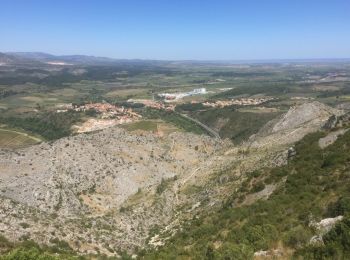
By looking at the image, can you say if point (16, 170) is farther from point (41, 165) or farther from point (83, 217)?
point (83, 217)

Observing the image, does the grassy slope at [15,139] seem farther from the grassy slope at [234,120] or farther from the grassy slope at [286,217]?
the grassy slope at [286,217]

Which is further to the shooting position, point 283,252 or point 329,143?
point 329,143

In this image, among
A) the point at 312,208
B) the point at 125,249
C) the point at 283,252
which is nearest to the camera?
the point at 283,252

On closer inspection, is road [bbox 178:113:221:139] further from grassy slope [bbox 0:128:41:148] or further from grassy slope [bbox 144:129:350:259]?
grassy slope [bbox 144:129:350:259]

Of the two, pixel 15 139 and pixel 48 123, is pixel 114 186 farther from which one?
pixel 48 123

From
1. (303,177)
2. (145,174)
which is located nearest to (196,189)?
(145,174)

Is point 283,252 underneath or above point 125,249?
above
